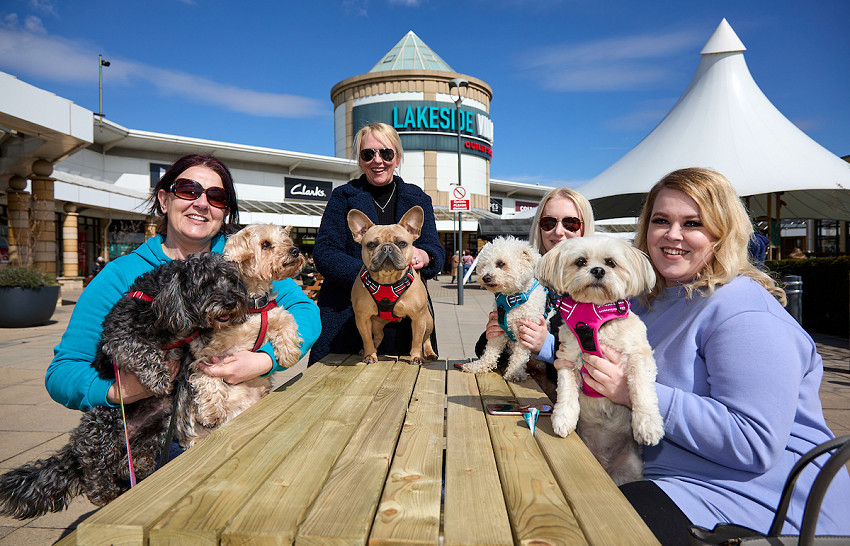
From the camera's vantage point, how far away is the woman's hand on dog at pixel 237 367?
238 cm

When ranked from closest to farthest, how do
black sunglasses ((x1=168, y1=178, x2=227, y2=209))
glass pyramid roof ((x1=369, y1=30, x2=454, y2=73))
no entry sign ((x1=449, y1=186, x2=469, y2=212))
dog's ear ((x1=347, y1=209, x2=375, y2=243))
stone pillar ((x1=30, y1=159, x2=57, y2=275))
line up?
black sunglasses ((x1=168, y1=178, x2=227, y2=209)), dog's ear ((x1=347, y1=209, x2=375, y2=243)), no entry sign ((x1=449, y1=186, x2=469, y2=212)), stone pillar ((x1=30, y1=159, x2=57, y2=275)), glass pyramid roof ((x1=369, y1=30, x2=454, y2=73))

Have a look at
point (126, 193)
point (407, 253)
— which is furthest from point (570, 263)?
point (126, 193)

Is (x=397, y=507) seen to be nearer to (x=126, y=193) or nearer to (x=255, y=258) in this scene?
(x=255, y=258)

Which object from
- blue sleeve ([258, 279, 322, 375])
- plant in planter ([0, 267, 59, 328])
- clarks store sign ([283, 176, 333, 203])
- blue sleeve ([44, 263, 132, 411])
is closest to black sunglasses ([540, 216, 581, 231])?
blue sleeve ([258, 279, 322, 375])

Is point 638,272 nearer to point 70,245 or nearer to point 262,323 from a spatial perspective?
point 262,323

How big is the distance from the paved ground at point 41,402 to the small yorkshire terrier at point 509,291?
9.77ft

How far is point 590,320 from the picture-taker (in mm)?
2098

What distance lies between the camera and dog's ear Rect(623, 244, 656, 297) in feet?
6.98

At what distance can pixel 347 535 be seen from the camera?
1.20m

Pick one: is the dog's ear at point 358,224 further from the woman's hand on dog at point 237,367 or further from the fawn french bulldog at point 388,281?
the woman's hand on dog at point 237,367

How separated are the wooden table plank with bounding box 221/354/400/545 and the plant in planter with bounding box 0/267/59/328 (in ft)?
41.2

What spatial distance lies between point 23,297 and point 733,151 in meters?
15.8

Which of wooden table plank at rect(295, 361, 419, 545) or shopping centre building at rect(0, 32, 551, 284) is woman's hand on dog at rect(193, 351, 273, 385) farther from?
shopping centre building at rect(0, 32, 551, 284)

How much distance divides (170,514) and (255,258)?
1513 mm
